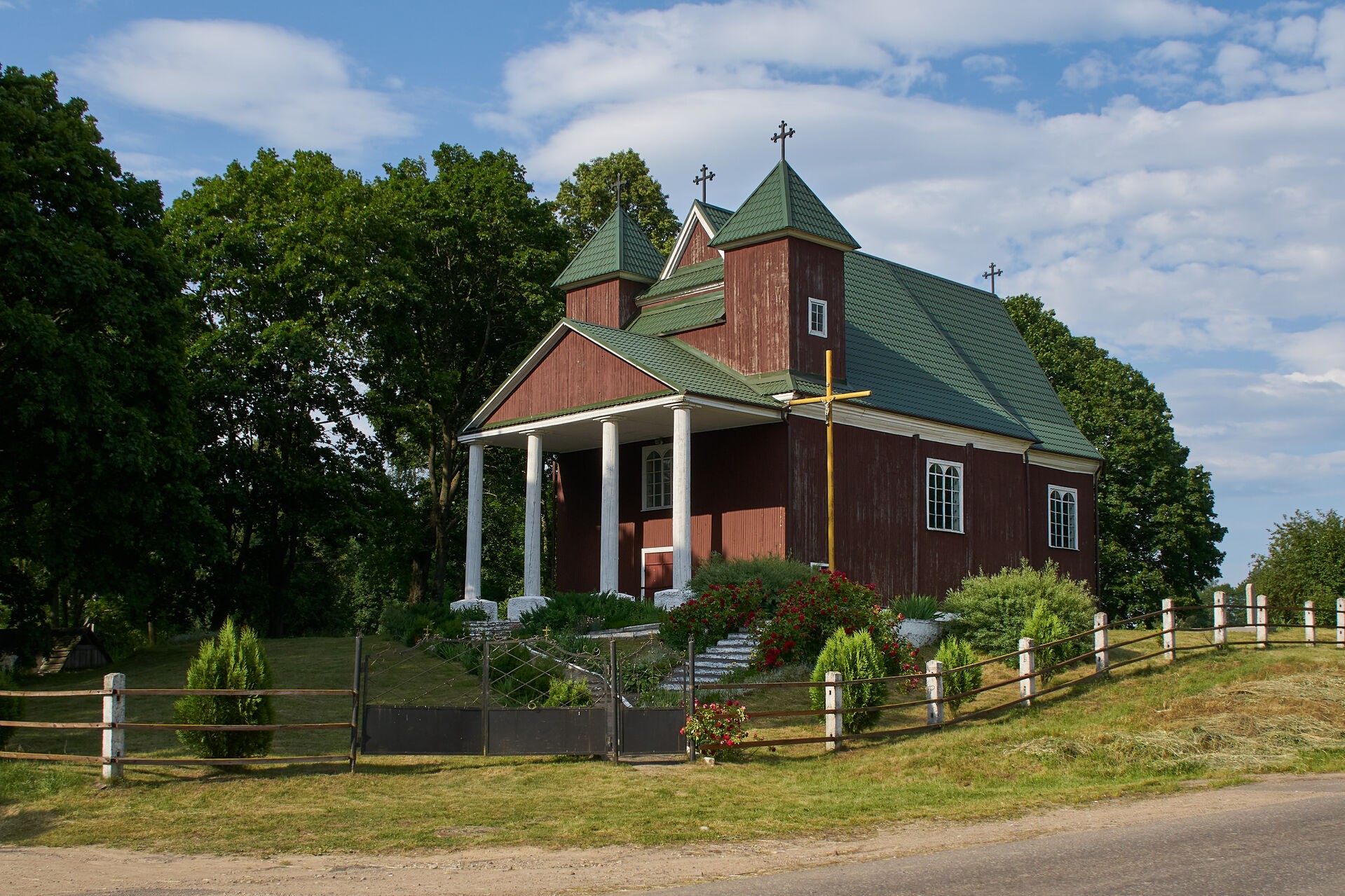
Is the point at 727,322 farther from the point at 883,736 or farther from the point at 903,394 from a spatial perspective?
the point at 883,736

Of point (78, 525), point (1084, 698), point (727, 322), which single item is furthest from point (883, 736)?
point (78, 525)

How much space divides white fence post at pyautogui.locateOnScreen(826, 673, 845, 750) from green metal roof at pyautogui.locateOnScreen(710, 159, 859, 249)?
12.8 m

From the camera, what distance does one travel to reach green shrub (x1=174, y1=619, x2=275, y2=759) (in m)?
14.4

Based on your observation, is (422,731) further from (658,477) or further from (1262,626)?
(1262,626)

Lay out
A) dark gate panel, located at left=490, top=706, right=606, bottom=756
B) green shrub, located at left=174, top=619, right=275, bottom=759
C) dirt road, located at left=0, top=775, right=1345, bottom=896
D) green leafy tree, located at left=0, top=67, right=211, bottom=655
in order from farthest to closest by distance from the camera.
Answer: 1. green leafy tree, located at left=0, top=67, right=211, bottom=655
2. dark gate panel, located at left=490, top=706, right=606, bottom=756
3. green shrub, located at left=174, top=619, right=275, bottom=759
4. dirt road, located at left=0, top=775, right=1345, bottom=896

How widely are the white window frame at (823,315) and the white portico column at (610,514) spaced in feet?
16.6

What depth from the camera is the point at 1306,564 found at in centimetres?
3219

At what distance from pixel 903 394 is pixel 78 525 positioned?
58.4ft

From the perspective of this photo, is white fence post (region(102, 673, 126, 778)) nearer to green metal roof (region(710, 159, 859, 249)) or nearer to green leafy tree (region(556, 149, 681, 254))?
green metal roof (region(710, 159, 859, 249))

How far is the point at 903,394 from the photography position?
2872 centimetres

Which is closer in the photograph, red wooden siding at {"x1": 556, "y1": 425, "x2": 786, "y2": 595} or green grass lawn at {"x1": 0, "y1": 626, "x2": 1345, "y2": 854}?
green grass lawn at {"x1": 0, "y1": 626, "x2": 1345, "y2": 854}

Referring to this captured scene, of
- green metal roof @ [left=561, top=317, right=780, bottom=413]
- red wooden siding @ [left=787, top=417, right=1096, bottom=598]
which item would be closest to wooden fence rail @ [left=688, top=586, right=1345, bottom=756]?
red wooden siding @ [left=787, top=417, right=1096, bottom=598]

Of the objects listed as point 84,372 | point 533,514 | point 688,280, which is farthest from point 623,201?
point 84,372

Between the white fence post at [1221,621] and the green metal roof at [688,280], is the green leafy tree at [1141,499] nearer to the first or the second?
the green metal roof at [688,280]
